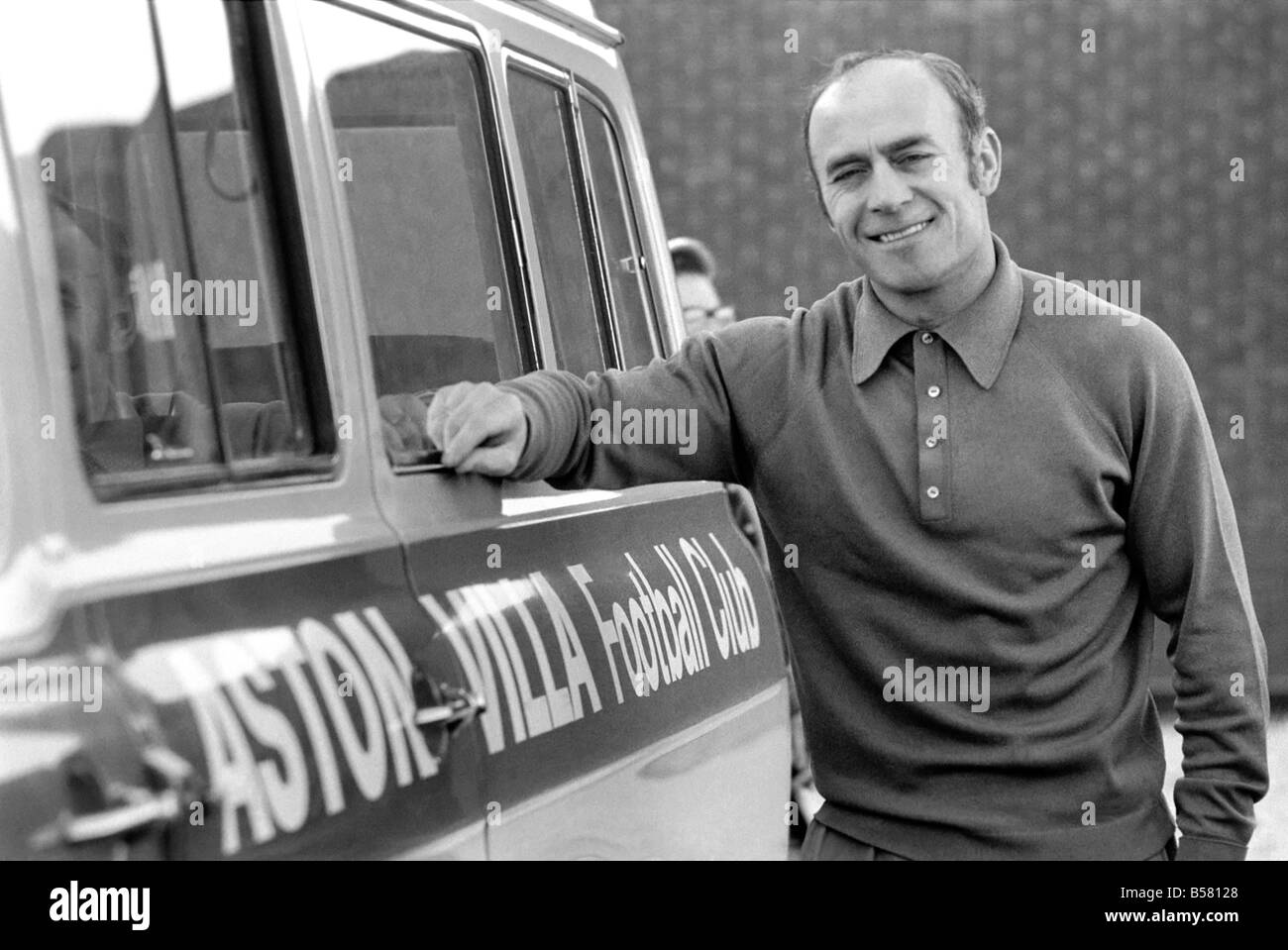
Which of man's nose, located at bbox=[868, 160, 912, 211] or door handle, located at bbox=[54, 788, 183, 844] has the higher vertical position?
man's nose, located at bbox=[868, 160, 912, 211]

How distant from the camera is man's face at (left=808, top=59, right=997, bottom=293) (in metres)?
2.47

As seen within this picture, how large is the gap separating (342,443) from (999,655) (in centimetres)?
90

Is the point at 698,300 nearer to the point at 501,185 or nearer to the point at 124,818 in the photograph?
the point at 501,185

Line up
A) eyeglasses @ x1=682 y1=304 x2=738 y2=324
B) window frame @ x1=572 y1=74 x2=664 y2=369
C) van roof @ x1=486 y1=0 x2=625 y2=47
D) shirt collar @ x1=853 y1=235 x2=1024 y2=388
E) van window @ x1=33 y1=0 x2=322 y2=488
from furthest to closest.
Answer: eyeglasses @ x1=682 y1=304 x2=738 y2=324 < window frame @ x1=572 y1=74 x2=664 y2=369 < van roof @ x1=486 y1=0 x2=625 y2=47 < shirt collar @ x1=853 y1=235 x2=1024 y2=388 < van window @ x1=33 y1=0 x2=322 y2=488

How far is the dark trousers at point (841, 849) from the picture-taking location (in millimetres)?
2459

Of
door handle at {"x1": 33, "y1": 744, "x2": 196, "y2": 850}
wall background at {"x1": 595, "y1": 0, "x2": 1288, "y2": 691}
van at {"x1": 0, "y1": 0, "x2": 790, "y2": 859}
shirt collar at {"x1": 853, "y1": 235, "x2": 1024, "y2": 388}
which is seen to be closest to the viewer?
door handle at {"x1": 33, "y1": 744, "x2": 196, "y2": 850}

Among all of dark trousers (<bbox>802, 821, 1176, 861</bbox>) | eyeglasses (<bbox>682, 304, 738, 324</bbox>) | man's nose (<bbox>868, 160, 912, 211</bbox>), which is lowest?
dark trousers (<bbox>802, 821, 1176, 861</bbox>)

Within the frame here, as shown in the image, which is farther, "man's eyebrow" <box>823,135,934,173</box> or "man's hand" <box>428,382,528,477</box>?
"man's eyebrow" <box>823,135,934,173</box>

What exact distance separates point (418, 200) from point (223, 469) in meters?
0.76

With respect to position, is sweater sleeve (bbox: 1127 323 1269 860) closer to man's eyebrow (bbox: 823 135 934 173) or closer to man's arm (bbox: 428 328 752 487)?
man's eyebrow (bbox: 823 135 934 173)

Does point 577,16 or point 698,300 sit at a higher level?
point 577,16

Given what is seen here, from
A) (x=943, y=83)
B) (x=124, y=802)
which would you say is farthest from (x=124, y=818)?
(x=943, y=83)

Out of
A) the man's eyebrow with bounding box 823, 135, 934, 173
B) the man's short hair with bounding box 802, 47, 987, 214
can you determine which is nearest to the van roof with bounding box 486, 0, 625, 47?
the man's short hair with bounding box 802, 47, 987, 214

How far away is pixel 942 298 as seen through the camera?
8.16ft
